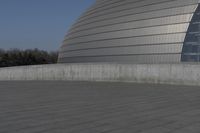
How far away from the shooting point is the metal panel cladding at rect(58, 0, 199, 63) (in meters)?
30.3

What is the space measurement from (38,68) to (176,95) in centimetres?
1667

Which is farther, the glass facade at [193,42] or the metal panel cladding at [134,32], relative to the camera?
the metal panel cladding at [134,32]

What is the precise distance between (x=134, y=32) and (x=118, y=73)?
991cm

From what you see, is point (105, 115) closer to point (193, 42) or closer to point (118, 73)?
point (118, 73)

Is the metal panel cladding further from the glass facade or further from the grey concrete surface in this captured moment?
the grey concrete surface

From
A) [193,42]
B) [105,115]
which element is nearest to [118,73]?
[193,42]

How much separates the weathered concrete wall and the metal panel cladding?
5802mm

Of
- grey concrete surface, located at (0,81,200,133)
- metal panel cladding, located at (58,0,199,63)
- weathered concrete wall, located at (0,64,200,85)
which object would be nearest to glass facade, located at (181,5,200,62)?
metal panel cladding, located at (58,0,199,63)

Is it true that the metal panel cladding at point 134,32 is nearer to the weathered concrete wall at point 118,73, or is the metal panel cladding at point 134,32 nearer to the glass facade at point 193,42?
the glass facade at point 193,42

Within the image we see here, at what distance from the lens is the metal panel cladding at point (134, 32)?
30.3 m

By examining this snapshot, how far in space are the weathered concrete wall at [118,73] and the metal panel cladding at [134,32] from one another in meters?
5.80

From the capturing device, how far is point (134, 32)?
34156mm

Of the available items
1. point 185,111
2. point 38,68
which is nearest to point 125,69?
point 38,68

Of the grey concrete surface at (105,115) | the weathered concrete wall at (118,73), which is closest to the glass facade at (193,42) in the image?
the weathered concrete wall at (118,73)
